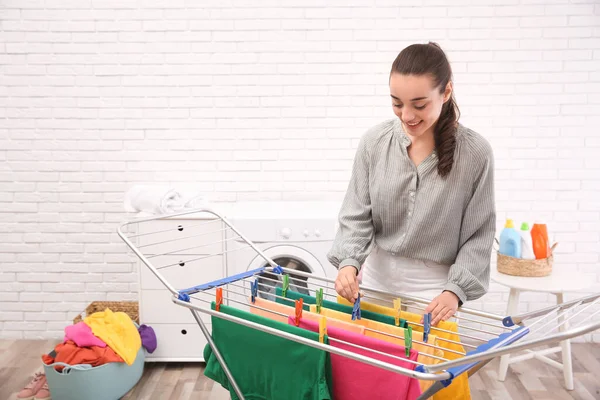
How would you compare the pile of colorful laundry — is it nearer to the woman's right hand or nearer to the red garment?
the red garment

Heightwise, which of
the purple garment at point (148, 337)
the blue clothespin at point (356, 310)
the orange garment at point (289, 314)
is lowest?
the purple garment at point (148, 337)

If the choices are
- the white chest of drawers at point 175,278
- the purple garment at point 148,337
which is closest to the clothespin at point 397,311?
the white chest of drawers at point 175,278

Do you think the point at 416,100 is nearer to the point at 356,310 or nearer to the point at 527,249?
the point at 356,310

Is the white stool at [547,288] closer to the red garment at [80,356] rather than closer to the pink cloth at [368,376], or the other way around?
the pink cloth at [368,376]

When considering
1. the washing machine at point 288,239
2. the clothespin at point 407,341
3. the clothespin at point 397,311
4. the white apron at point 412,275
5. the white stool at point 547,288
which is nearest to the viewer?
the clothespin at point 407,341

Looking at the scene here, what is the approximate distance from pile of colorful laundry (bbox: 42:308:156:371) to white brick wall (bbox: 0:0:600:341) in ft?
2.48

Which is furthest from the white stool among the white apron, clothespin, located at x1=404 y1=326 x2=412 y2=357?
clothespin, located at x1=404 y1=326 x2=412 y2=357

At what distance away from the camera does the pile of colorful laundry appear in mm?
2883

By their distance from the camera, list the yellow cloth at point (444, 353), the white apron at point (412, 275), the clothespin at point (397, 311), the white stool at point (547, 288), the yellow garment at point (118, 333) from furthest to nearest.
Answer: the yellow garment at point (118, 333), the white stool at point (547, 288), the white apron at point (412, 275), the clothespin at point (397, 311), the yellow cloth at point (444, 353)

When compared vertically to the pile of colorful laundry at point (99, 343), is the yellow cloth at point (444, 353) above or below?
above

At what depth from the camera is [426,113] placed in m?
1.59

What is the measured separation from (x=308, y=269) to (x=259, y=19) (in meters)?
1.53

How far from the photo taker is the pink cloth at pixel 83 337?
9.59 feet

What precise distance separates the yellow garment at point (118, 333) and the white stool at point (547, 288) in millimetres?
1852
